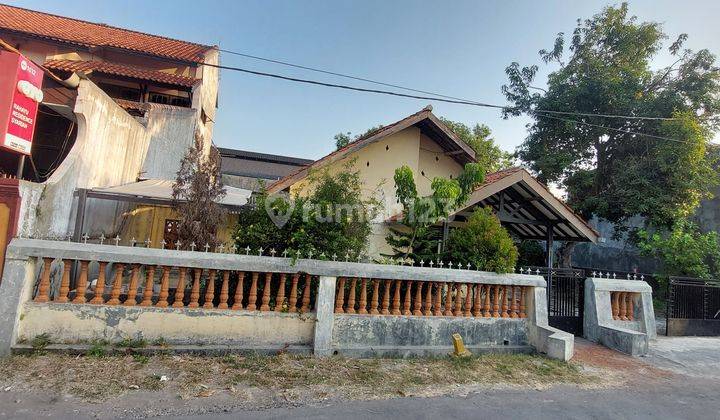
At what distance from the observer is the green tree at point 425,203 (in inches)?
227

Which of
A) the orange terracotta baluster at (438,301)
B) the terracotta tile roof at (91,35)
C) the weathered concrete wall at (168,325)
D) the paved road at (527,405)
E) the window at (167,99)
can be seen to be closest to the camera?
the paved road at (527,405)

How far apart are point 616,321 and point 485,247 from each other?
373cm

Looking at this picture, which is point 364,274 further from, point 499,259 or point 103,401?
point 103,401

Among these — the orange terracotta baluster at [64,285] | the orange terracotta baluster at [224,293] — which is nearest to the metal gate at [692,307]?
the orange terracotta baluster at [224,293]

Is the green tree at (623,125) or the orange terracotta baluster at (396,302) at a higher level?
the green tree at (623,125)

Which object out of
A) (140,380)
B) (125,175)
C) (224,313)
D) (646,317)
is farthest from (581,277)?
(125,175)

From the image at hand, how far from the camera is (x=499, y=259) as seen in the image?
5.68 metres

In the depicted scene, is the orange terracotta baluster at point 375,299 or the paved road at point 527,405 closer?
the paved road at point 527,405

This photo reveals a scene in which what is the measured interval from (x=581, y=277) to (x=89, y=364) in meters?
8.04

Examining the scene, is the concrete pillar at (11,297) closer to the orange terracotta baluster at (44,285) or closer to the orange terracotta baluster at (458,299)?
the orange terracotta baluster at (44,285)

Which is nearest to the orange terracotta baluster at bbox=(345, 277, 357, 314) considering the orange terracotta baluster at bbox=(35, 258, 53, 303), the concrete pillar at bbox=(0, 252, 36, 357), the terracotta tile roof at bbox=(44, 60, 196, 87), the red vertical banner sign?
the orange terracotta baluster at bbox=(35, 258, 53, 303)

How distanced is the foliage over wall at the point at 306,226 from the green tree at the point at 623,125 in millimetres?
9534

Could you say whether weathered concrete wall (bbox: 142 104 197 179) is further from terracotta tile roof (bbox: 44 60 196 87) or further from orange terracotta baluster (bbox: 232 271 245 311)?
orange terracotta baluster (bbox: 232 271 245 311)

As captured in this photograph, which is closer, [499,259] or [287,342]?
[287,342]
